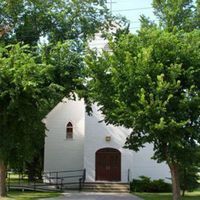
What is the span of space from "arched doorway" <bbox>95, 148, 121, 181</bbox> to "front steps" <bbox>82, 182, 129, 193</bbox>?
984mm

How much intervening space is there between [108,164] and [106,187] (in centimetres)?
250

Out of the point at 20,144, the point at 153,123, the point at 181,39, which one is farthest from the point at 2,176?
the point at 181,39

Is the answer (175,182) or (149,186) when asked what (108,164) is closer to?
(149,186)

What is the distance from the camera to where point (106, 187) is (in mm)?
35500

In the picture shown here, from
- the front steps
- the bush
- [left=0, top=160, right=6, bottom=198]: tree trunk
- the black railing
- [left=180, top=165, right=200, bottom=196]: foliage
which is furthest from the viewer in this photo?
the bush

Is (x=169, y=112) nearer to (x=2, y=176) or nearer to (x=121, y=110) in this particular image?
(x=121, y=110)

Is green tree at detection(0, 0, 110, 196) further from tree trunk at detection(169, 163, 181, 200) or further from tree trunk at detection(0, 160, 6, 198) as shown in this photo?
tree trunk at detection(169, 163, 181, 200)

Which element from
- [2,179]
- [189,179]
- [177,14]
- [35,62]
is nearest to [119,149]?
[189,179]

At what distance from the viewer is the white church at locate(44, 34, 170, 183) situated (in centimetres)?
3728

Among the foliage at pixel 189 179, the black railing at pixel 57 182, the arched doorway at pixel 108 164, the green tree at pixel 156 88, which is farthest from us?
the arched doorway at pixel 108 164

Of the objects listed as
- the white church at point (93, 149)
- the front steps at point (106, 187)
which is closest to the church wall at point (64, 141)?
the white church at point (93, 149)

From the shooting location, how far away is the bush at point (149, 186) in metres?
35.6

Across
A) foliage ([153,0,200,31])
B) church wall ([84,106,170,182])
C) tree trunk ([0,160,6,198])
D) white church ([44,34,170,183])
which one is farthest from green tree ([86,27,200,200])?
church wall ([84,106,170,182])

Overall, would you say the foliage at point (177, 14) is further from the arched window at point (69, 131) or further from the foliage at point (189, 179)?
the arched window at point (69, 131)
